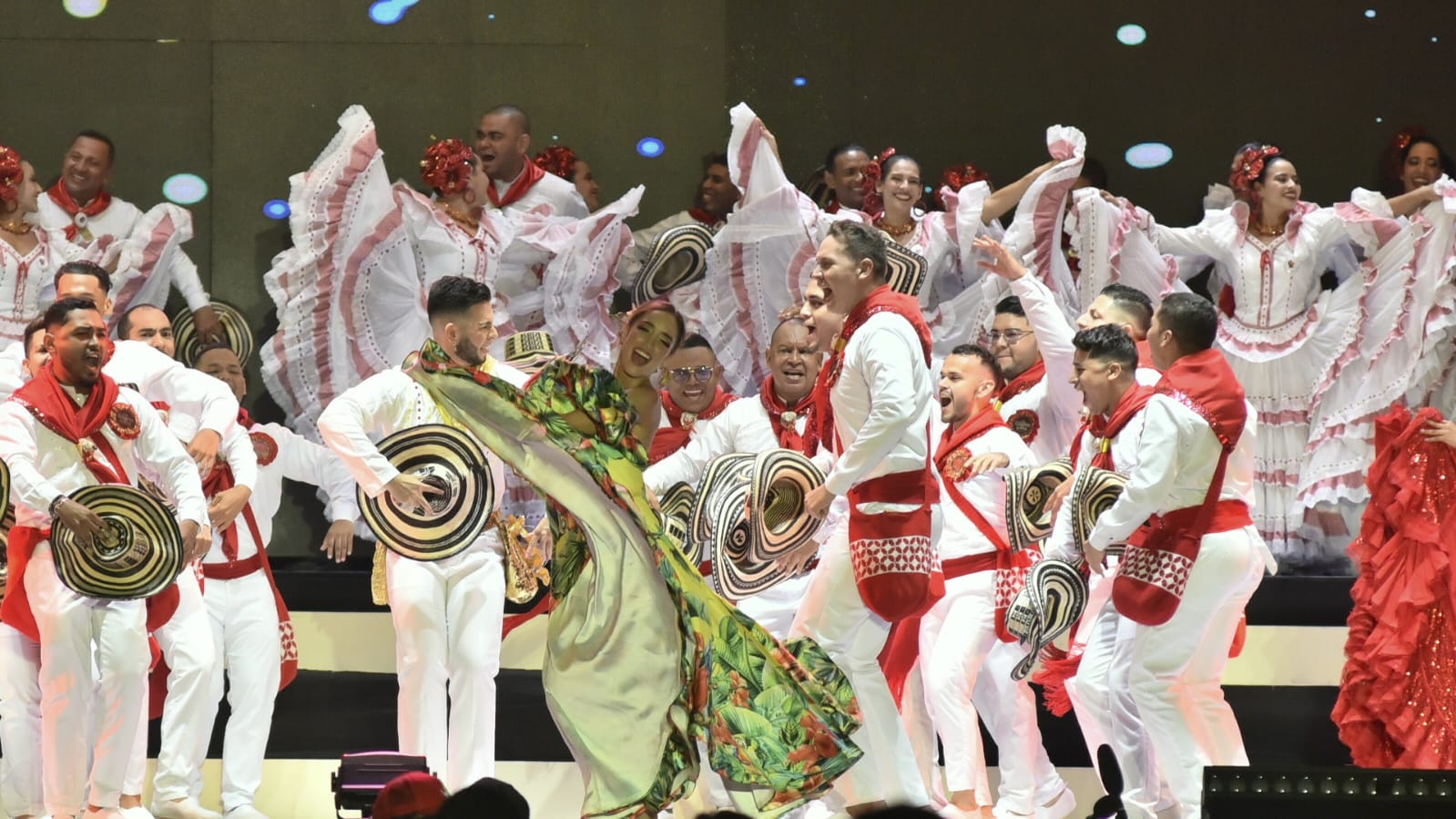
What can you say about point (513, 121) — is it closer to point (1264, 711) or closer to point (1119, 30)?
point (1119, 30)

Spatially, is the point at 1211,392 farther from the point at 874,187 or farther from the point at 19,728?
the point at 19,728

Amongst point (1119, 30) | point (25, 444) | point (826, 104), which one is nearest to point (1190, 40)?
point (1119, 30)

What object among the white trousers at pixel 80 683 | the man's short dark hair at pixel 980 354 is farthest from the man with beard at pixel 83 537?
the man's short dark hair at pixel 980 354

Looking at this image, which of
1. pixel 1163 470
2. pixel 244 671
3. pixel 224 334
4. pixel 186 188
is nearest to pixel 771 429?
pixel 1163 470

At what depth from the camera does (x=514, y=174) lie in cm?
800

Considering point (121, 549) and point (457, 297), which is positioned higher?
point (457, 297)

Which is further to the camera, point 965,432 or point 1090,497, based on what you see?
point 965,432

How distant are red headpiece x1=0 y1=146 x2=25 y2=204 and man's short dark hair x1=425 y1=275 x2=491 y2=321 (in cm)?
287

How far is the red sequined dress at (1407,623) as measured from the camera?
596 cm

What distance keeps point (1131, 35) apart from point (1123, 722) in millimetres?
4886

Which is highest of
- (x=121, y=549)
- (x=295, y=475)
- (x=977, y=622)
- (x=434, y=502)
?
(x=295, y=475)

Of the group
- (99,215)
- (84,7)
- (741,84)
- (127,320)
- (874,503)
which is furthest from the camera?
(741,84)

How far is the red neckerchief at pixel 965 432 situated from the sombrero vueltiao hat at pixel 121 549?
245 cm

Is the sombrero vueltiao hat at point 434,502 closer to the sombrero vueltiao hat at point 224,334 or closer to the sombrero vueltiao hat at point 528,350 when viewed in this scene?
the sombrero vueltiao hat at point 528,350
